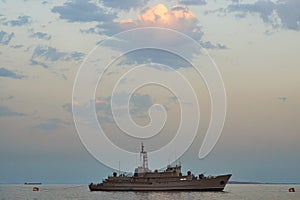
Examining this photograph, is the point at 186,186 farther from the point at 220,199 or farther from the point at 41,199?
the point at 41,199

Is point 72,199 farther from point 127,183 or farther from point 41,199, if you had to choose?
point 127,183

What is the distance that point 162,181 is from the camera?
136 metres

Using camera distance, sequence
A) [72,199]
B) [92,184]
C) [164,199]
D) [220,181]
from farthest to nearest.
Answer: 1. [92,184]
2. [220,181]
3. [72,199]
4. [164,199]

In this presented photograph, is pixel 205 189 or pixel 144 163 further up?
pixel 144 163

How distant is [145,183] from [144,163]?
7.48 meters

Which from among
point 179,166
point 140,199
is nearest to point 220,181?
point 179,166

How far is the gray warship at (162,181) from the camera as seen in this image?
134500mm

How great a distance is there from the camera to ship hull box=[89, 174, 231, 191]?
134250 millimetres

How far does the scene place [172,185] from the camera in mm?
134500

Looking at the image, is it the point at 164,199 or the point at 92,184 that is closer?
the point at 164,199

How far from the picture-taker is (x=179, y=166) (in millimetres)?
135500

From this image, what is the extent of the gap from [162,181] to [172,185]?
3.11 metres

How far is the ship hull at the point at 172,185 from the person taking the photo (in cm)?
13425

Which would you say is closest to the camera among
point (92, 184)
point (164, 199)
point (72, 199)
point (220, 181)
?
point (164, 199)
